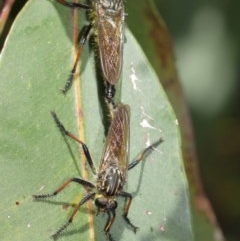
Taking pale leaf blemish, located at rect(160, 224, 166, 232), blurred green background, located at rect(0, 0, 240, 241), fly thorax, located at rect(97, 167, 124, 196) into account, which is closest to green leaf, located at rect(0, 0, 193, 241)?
pale leaf blemish, located at rect(160, 224, 166, 232)

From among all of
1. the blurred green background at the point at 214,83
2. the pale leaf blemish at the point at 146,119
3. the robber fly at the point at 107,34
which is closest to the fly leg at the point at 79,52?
the robber fly at the point at 107,34

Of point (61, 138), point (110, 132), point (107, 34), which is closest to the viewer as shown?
point (61, 138)

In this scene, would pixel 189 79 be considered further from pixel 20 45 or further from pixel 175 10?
pixel 20 45

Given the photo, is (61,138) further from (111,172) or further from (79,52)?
(111,172)

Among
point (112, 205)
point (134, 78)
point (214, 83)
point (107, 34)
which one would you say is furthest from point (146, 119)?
point (214, 83)

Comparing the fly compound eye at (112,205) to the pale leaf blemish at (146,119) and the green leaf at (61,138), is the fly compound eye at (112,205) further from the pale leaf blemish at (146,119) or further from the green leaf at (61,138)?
the pale leaf blemish at (146,119)

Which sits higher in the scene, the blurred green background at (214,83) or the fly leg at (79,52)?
the fly leg at (79,52)

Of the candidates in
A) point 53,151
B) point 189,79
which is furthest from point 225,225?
point 53,151
